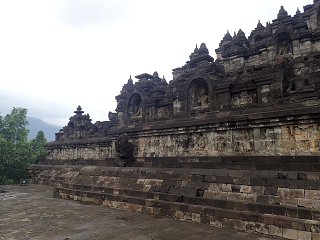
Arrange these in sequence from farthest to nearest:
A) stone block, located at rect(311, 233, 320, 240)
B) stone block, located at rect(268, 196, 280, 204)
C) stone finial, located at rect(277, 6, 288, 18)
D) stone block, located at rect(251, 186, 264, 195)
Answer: stone finial, located at rect(277, 6, 288, 18) < stone block, located at rect(251, 186, 264, 195) < stone block, located at rect(268, 196, 280, 204) < stone block, located at rect(311, 233, 320, 240)

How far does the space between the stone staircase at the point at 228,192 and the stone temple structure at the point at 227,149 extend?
1.1 inches

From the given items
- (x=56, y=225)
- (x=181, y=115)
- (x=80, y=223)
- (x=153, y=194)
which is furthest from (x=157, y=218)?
(x=181, y=115)

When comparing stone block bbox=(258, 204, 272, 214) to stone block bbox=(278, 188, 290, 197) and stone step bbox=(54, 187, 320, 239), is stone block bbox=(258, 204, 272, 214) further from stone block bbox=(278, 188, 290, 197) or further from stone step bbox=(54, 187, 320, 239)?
stone block bbox=(278, 188, 290, 197)

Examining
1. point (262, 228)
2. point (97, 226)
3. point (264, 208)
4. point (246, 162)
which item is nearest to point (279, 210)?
point (264, 208)

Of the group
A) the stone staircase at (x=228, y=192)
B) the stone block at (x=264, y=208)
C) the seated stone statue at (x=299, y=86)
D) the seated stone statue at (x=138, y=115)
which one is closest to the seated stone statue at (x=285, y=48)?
the seated stone statue at (x=299, y=86)

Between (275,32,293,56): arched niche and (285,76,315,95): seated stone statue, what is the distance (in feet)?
29.6

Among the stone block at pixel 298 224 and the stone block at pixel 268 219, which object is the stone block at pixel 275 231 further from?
the stone block at pixel 298 224

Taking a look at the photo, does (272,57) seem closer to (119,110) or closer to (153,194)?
(119,110)

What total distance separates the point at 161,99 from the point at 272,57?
946cm

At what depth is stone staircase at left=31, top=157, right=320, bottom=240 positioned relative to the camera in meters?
6.43

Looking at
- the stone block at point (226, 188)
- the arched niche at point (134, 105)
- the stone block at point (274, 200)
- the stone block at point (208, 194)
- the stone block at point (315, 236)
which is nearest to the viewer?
the stone block at point (315, 236)

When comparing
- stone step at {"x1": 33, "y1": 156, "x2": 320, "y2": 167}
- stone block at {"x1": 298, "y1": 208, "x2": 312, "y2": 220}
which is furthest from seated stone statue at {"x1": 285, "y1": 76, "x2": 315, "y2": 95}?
stone block at {"x1": 298, "y1": 208, "x2": 312, "y2": 220}

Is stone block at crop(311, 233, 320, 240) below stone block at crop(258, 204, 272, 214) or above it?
below

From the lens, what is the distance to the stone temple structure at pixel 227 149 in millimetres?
7098
